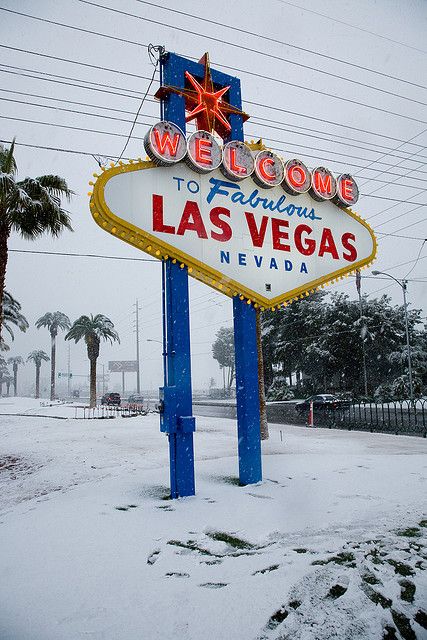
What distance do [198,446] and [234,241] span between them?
739 centimetres

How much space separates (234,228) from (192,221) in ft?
2.83

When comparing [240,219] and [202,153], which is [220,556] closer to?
[240,219]

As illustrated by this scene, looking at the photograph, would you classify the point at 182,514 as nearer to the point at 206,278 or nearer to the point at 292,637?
the point at 292,637

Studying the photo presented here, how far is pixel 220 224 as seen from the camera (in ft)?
22.1

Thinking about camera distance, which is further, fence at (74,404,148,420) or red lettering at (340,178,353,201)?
fence at (74,404,148,420)

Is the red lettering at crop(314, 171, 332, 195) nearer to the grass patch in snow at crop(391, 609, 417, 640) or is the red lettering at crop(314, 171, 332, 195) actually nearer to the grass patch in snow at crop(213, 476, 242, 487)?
the grass patch in snow at crop(213, 476, 242, 487)

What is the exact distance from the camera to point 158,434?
15.1 metres

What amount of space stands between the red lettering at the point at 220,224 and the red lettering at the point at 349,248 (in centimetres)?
266

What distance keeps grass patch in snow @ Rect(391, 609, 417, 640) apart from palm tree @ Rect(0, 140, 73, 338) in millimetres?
12040

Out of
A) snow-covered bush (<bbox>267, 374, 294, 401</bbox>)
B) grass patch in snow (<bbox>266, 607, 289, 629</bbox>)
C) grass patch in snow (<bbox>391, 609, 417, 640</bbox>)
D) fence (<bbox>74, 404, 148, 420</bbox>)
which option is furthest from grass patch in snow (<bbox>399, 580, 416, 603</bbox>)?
snow-covered bush (<bbox>267, 374, 294, 401</bbox>)

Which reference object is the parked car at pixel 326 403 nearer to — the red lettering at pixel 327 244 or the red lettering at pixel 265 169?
the red lettering at pixel 327 244

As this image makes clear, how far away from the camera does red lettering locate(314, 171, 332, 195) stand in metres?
7.62

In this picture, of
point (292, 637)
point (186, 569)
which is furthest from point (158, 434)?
point (292, 637)

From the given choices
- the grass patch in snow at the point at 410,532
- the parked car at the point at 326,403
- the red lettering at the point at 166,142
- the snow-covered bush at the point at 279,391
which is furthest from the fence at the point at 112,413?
the grass patch in snow at the point at 410,532
